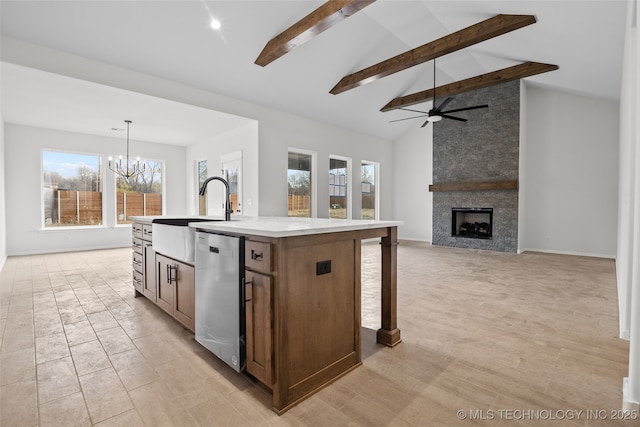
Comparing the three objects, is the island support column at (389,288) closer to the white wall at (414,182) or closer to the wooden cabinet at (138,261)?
the wooden cabinet at (138,261)

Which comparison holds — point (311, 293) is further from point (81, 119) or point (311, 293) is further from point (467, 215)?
point (467, 215)

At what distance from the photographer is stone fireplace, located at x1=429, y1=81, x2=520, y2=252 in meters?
6.75

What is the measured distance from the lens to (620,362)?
208 cm

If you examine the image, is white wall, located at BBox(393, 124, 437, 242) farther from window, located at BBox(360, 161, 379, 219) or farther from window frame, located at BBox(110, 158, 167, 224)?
window frame, located at BBox(110, 158, 167, 224)

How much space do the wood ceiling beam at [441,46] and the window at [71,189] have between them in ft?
19.7

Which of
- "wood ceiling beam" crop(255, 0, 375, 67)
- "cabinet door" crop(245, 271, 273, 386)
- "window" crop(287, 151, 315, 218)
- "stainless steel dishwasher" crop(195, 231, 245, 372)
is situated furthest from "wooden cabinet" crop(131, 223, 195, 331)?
"window" crop(287, 151, 315, 218)

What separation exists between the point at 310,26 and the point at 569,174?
6.37 meters

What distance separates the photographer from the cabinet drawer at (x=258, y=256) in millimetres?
1606

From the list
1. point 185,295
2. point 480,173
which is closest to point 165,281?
point 185,295

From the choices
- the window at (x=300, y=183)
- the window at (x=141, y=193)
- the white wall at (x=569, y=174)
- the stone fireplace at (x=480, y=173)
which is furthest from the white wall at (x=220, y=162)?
the white wall at (x=569, y=174)

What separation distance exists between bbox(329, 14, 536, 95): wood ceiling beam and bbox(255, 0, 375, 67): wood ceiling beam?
1.90 metres

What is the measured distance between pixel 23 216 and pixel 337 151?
7.01 m

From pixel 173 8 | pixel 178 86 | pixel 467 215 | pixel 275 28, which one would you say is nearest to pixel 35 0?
pixel 173 8

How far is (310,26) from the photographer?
3.77 metres
